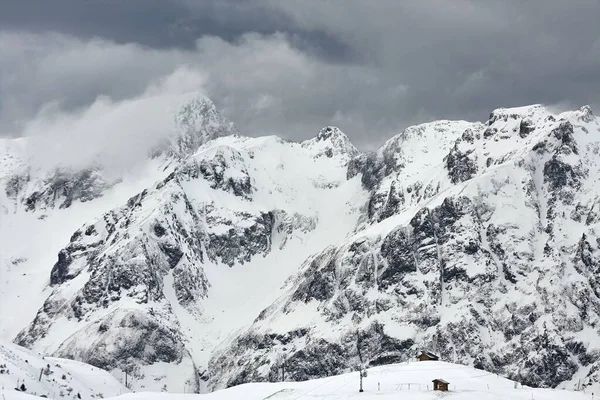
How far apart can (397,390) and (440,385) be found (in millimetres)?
8233

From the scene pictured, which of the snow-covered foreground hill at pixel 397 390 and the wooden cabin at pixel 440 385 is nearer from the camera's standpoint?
the snow-covered foreground hill at pixel 397 390

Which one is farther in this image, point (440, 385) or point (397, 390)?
point (397, 390)

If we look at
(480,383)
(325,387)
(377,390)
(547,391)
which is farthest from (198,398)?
(547,391)

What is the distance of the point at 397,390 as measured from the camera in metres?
177

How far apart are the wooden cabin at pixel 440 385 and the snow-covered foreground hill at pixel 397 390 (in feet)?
4.59

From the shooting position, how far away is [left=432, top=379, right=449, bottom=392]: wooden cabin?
6832 inches

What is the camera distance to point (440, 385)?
572ft

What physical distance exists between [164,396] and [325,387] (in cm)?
3279

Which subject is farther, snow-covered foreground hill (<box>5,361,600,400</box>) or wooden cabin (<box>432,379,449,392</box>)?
wooden cabin (<box>432,379,449,392</box>)

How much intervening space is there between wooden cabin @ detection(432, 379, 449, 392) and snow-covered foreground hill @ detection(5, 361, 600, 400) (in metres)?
1.40

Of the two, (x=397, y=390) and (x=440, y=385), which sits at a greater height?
(x=440, y=385)

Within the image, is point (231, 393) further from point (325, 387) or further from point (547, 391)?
point (547, 391)

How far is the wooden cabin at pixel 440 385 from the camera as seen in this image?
A: 174 metres

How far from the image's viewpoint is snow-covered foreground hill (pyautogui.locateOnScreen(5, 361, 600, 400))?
16888cm
